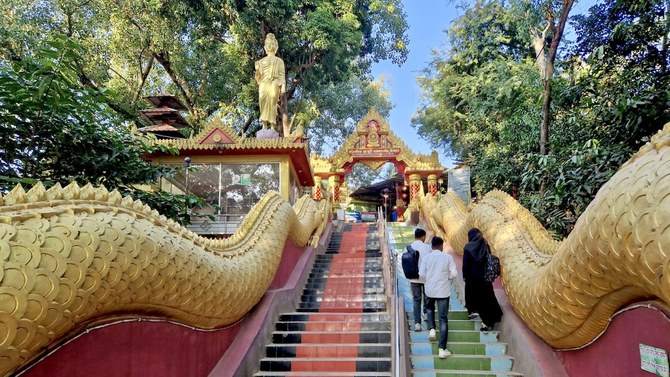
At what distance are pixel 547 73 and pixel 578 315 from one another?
4.75 m

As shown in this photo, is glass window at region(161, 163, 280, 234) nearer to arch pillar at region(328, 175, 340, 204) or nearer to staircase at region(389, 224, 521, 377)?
staircase at region(389, 224, 521, 377)

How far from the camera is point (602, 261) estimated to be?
309 centimetres

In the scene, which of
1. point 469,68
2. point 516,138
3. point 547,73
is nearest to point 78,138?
point 547,73

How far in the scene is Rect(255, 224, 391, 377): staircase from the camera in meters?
5.22

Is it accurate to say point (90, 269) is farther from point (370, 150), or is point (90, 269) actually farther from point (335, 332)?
point (370, 150)

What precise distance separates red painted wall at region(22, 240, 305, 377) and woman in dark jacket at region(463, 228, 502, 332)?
3033mm

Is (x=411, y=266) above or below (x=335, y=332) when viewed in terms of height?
above

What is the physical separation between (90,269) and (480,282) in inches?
176

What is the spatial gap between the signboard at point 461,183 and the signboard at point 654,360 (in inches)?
381

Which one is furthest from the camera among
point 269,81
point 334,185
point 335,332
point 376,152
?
point 334,185

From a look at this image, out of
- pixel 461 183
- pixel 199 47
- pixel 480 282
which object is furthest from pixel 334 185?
pixel 480 282

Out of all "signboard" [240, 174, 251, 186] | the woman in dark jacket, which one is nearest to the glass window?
"signboard" [240, 174, 251, 186]

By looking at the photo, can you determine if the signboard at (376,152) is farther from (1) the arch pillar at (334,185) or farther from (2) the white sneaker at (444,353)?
(2) the white sneaker at (444,353)

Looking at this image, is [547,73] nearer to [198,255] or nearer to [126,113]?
[198,255]
